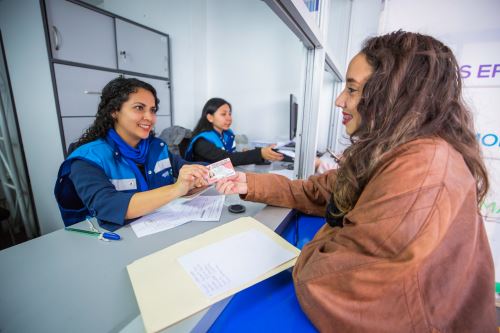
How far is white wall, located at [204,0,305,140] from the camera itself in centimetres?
277

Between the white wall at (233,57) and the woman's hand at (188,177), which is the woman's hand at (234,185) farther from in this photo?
the white wall at (233,57)

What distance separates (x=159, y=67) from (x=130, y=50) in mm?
403

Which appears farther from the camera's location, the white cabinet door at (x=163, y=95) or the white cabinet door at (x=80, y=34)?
the white cabinet door at (x=163, y=95)

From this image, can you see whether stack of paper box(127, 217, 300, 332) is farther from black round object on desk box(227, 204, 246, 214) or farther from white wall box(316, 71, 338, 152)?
white wall box(316, 71, 338, 152)

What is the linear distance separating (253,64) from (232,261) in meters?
2.81

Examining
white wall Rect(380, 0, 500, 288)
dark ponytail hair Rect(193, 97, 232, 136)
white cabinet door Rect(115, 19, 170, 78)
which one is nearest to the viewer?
white wall Rect(380, 0, 500, 288)

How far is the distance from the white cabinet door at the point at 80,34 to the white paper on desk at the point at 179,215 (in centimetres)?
181

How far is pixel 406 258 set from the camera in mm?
376

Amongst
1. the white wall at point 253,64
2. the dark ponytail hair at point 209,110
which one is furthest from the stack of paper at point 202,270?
the white wall at point 253,64

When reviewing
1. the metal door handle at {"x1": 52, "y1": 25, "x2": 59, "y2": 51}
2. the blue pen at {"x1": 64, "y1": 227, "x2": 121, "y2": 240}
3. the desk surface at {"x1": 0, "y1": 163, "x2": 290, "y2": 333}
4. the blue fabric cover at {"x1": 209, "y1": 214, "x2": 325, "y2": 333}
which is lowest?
the blue fabric cover at {"x1": 209, "y1": 214, "x2": 325, "y2": 333}

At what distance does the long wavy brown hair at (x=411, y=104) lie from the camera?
20.2 inches

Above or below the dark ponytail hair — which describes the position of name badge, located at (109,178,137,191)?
below

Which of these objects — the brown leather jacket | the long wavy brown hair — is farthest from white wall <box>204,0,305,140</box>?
the brown leather jacket

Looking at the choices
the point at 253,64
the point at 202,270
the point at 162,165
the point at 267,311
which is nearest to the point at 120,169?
the point at 162,165
